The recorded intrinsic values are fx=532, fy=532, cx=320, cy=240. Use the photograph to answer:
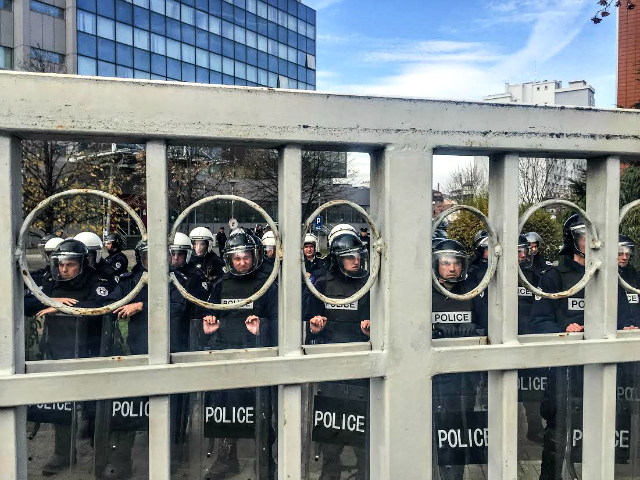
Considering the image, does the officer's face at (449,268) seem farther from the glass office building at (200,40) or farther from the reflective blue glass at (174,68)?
the reflective blue glass at (174,68)

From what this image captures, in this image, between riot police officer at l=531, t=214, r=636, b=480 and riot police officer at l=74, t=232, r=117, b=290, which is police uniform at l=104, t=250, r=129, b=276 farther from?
riot police officer at l=531, t=214, r=636, b=480

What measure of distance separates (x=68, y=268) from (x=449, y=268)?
9.70 ft

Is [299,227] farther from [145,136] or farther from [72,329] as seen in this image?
[72,329]

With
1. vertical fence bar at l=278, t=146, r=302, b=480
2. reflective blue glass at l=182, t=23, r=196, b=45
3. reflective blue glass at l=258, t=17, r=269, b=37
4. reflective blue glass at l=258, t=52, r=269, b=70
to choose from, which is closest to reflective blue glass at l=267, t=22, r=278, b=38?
reflective blue glass at l=258, t=17, r=269, b=37

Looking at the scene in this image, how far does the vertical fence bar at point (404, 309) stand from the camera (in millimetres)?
1737

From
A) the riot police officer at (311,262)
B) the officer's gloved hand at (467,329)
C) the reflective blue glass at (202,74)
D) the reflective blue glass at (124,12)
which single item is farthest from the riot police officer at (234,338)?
the reflective blue glass at (202,74)

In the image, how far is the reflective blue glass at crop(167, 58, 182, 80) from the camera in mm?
40000

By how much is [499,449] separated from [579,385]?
1.47 meters

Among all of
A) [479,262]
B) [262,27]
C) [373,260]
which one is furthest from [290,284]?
[262,27]

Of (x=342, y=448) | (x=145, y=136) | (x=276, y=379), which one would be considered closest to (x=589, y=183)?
(x=276, y=379)

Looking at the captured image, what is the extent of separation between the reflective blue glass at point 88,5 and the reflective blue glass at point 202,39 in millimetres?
9561

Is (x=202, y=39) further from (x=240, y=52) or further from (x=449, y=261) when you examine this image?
(x=449, y=261)

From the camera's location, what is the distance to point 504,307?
1.83 meters

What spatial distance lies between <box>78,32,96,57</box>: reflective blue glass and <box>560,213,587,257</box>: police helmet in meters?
35.0
